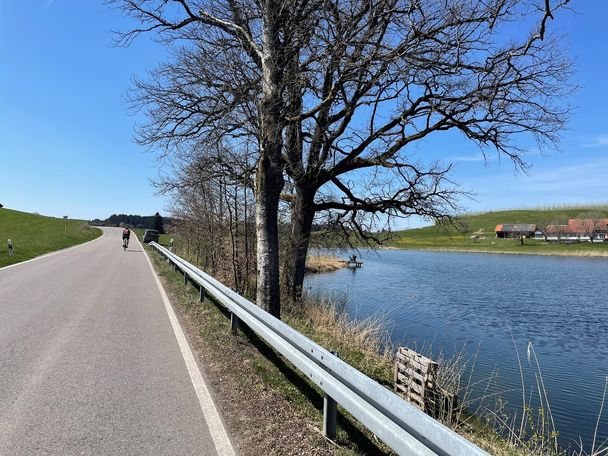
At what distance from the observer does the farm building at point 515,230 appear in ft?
424

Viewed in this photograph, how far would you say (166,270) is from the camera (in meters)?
21.0

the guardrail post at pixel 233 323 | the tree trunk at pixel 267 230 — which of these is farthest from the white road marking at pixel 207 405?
the tree trunk at pixel 267 230

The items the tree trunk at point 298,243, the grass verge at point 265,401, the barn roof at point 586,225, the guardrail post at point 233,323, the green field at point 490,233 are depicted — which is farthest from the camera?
the barn roof at point 586,225

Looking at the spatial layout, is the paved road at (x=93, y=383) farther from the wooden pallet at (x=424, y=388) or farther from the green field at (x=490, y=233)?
the green field at (x=490, y=233)

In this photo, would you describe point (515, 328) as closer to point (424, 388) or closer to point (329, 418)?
point (424, 388)

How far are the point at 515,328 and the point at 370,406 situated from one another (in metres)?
14.0

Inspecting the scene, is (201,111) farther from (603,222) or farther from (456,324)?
(603,222)

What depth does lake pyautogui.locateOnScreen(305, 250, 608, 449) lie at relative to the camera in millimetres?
9344

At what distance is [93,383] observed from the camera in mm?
5707

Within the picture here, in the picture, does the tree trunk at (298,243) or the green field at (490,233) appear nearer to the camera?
the tree trunk at (298,243)

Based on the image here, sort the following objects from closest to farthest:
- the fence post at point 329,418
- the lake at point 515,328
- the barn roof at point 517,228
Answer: the fence post at point 329,418 → the lake at point 515,328 → the barn roof at point 517,228

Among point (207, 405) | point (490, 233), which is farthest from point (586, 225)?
point (207, 405)

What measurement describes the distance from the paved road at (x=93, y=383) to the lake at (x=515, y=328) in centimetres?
580

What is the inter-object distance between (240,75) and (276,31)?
51.8 inches
